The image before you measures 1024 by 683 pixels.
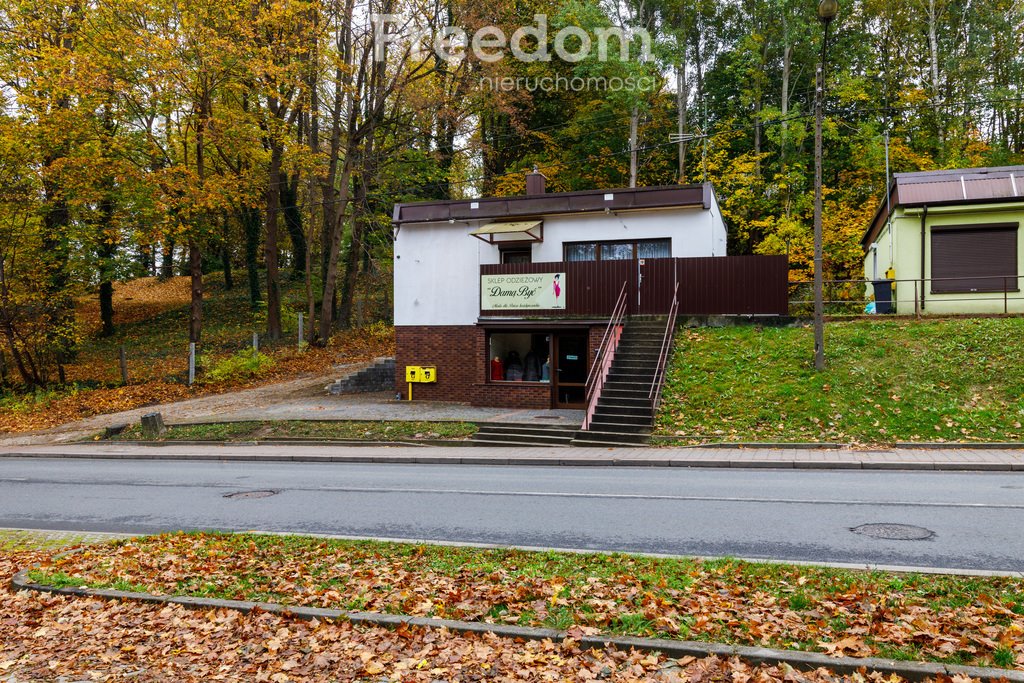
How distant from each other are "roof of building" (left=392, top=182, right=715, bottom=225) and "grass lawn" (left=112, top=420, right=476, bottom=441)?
739cm

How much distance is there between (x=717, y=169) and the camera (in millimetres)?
36125

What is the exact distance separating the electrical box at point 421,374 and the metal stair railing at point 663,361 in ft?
24.5

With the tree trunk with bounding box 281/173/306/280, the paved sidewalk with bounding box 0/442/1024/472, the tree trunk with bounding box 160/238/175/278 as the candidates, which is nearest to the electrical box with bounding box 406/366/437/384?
the paved sidewalk with bounding box 0/442/1024/472

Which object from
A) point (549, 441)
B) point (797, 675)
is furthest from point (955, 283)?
point (797, 675)

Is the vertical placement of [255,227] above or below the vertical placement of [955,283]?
above

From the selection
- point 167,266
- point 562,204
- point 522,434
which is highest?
point 167,266

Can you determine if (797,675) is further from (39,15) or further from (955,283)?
(39,15)

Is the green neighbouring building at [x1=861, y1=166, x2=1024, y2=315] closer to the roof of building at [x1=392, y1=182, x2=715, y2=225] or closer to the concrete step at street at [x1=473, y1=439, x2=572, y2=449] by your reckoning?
the roof of building at [x1=392, y1=182, x2=715, y2=225]

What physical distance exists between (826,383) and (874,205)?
21764 mm

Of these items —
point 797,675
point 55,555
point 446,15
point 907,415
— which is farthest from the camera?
point 446,15

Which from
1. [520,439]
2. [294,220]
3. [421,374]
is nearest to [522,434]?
[520,439]

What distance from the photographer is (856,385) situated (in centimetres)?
1600

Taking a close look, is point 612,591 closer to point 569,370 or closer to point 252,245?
point 569,370

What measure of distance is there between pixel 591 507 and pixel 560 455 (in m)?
5.02
